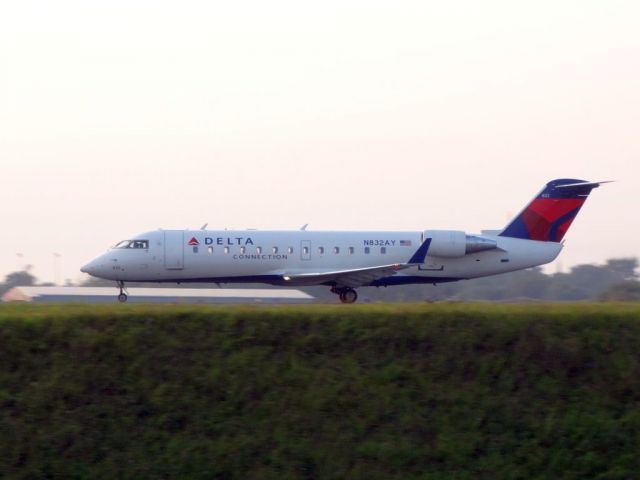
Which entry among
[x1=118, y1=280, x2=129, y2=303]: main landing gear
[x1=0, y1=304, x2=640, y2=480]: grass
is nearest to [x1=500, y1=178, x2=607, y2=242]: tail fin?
[x1=118, y1=280, x2=129, y2=303]: main landing gear

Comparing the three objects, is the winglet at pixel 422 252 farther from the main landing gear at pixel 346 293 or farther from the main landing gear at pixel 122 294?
the main landing gear at pixel 122 294

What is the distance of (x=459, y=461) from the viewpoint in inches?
393

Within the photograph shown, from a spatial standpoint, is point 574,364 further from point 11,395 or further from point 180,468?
point 11,395

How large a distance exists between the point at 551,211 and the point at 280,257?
836cm

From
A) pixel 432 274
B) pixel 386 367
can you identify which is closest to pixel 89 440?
pixel 386 367

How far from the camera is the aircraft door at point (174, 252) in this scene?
26250mm

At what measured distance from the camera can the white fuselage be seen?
26.3m

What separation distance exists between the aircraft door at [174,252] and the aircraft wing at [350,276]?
3.01 metres

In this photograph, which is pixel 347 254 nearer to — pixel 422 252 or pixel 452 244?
pixel 422 252

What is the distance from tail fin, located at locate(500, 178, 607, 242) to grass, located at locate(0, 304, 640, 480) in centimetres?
1759

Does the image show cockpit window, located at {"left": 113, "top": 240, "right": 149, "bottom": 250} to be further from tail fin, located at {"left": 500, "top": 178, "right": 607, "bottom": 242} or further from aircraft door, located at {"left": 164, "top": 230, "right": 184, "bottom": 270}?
tail fin, located at {"left": 500, "top": 178, "right": 607, "bottom": 242}

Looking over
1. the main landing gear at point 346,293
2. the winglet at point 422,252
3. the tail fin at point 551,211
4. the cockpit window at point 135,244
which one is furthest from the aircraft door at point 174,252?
the tail fin at point 551,211

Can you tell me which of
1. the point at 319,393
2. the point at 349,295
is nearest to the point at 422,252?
the point at 349,295

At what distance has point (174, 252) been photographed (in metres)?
26.2
